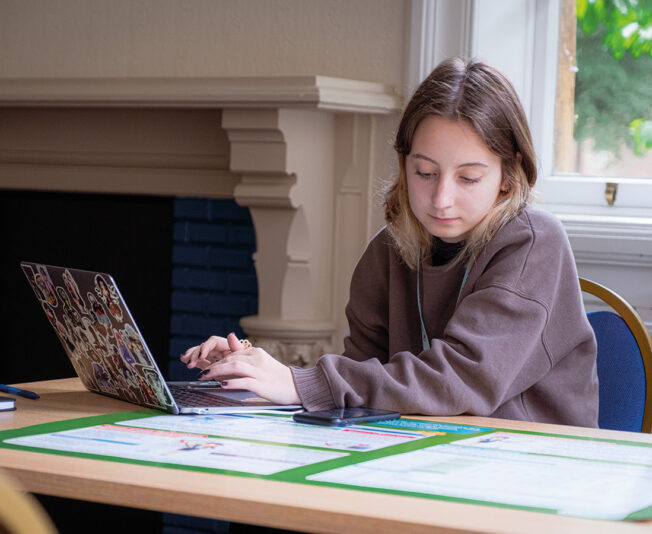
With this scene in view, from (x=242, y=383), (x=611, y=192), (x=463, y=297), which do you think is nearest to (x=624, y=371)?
(x=463, y=297)

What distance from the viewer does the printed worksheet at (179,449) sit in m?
1.07

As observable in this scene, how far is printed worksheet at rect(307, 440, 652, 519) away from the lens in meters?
0.94

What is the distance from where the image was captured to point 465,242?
1.65 meters

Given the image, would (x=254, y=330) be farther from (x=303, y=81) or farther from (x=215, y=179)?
(x=303, y=81)

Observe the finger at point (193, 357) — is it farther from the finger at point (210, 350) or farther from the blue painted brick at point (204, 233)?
the blue painted brick at point (204, 233)

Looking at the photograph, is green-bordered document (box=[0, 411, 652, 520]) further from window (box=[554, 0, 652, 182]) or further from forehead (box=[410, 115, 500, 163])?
window (box=[554, 0, 652, 182])

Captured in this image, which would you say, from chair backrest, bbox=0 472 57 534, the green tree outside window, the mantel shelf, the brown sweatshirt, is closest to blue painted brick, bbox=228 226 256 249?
the mantel shelf

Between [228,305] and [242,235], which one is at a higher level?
[242,235]

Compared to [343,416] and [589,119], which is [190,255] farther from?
[343,416]

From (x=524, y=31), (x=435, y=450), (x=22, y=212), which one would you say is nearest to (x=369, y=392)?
(x=435, y=450)

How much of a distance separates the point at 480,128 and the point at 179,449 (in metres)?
0.72

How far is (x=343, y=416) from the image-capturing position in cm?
134

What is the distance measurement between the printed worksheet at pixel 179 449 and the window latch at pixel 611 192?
5.79 ft

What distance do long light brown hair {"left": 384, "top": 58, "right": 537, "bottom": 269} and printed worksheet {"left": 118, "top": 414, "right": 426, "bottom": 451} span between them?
0.43 m
